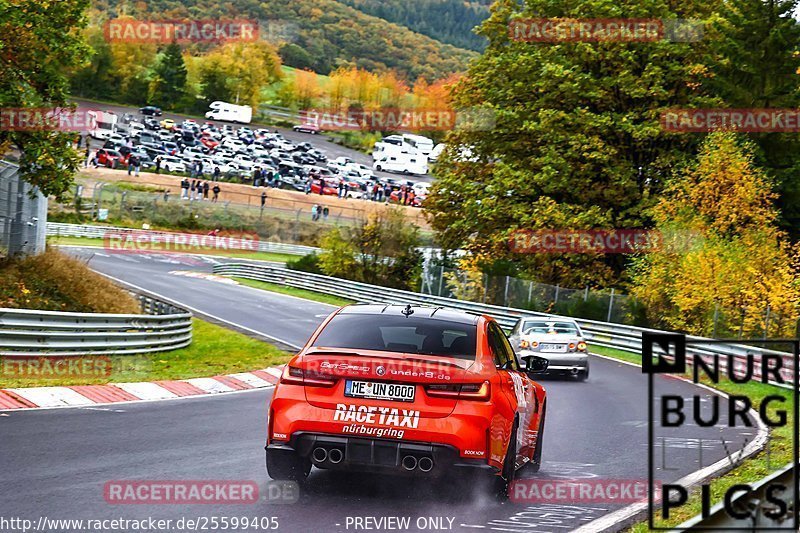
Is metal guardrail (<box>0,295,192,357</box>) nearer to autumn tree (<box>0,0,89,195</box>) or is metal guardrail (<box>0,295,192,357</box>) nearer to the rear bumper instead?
autumn tree (<box>0,0,89,195</box>)

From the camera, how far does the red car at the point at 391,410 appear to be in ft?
27.2

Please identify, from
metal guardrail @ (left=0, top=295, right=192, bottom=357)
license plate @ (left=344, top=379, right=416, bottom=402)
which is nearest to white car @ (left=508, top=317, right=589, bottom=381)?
metal guardrail @ (left=0, top=295, right=192, bottom=357)

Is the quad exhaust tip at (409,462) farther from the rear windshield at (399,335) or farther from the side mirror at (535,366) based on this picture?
the side mirror at (535,366)

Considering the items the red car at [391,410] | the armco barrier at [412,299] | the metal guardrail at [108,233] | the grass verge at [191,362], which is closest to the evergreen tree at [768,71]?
the armco barrier at [412,299]

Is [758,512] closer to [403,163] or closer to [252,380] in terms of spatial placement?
[252,380]

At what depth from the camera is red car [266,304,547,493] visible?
8297 millimetres

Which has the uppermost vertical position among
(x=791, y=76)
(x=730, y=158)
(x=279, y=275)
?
(x=791, y=76)

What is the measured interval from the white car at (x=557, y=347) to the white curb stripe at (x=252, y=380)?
579 cm

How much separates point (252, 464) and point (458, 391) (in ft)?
8.30

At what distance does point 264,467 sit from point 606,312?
28909mm

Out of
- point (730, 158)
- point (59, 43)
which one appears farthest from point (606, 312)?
point (59, 43)

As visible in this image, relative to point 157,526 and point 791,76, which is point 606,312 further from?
point 157,526

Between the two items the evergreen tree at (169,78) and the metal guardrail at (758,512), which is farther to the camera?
the evergreen tree at (169,78)

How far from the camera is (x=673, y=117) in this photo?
41.8 m
